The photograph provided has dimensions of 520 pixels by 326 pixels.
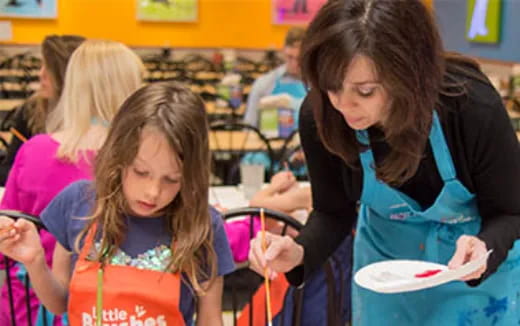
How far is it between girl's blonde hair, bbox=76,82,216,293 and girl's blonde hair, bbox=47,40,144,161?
0.68m

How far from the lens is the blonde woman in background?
2334 millimetres

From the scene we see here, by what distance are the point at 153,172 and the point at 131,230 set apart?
185 mm

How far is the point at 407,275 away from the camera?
1.45m

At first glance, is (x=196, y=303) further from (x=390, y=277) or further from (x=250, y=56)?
(x=250, y=56)

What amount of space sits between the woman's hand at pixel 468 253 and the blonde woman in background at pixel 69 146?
138 centimetres

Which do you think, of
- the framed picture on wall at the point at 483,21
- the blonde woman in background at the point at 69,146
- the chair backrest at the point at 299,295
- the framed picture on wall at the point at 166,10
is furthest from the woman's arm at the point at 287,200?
the framed picture on wall at the point at 166,10

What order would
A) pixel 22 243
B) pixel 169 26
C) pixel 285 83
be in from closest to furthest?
pixel 22 243 → pixel 285 83 → pixel 169 26

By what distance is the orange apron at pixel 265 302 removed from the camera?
2.14 meters

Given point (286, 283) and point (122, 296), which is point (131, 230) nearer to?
point (122, 296)

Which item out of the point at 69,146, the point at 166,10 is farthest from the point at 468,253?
the point at 166,10

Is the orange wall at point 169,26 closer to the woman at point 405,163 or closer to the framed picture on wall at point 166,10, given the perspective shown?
the framed picture on wall at point 166,10

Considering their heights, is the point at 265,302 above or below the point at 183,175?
below

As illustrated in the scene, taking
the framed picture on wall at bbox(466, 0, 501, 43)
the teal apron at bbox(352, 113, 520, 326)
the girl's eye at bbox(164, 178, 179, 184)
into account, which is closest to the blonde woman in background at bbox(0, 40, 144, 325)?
the girl's eye at bbox(164, 178, 179, 184)

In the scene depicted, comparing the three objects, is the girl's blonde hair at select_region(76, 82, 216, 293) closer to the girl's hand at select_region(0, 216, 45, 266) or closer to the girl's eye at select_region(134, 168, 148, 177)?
the girl's eye at select_region(134, 168, 148, 177)
